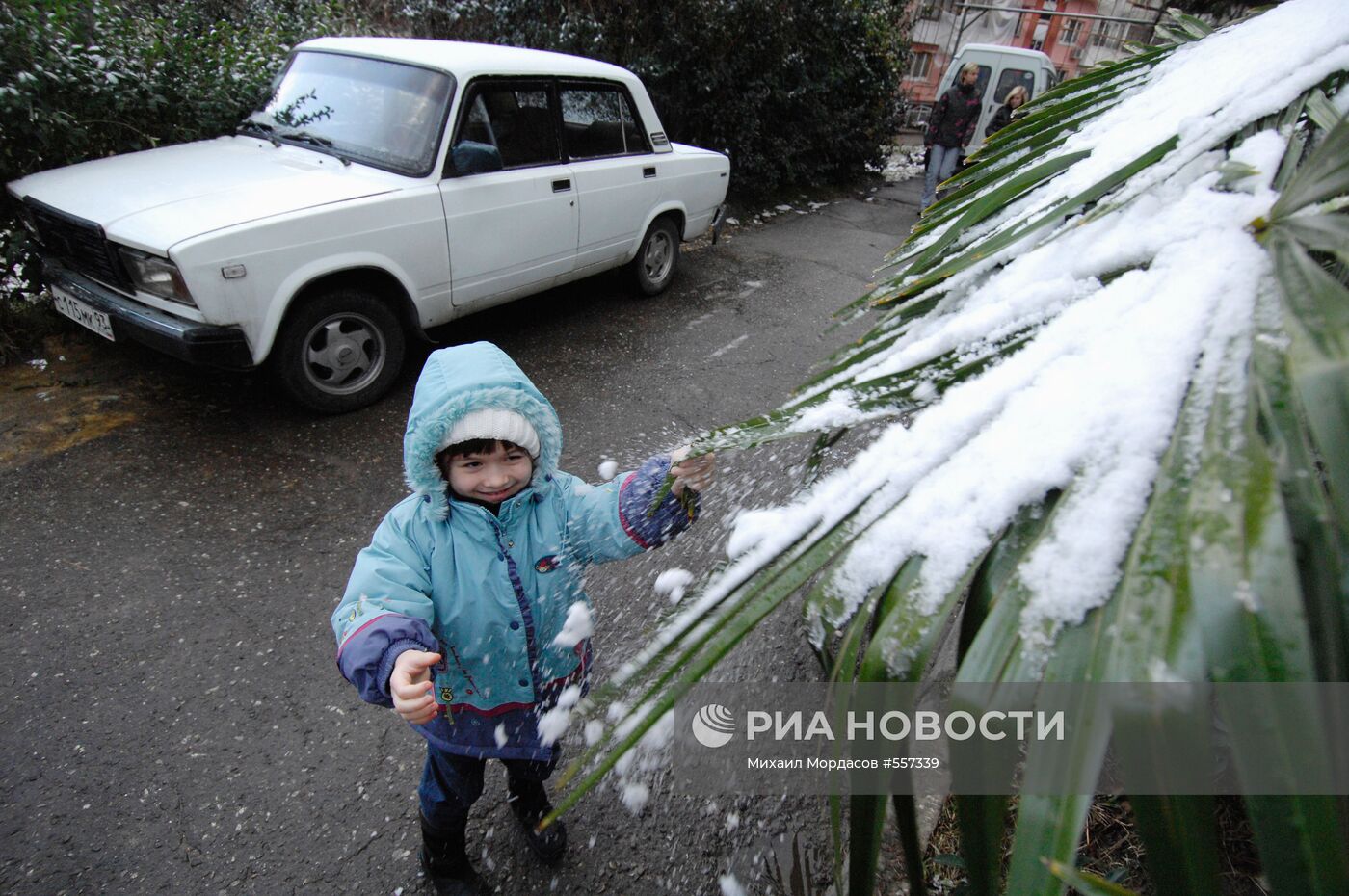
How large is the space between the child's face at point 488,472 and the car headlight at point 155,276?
2.33 meters

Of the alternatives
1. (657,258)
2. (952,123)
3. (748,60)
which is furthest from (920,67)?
(657,258)

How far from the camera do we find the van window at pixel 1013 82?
35.4ft

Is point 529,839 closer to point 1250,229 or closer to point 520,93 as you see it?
point 1250,229

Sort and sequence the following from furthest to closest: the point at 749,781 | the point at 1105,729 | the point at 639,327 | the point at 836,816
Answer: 1. the point at 639,327
2. the point at 749,781
3. the point at 836,816
4. the point at 1105,729

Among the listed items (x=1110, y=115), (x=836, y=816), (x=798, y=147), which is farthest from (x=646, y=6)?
(x=836, y=816)

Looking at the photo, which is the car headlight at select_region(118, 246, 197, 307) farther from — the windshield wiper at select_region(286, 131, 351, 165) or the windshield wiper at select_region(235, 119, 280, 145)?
the windshield wiper at select_region(235, 119, 280, 145)

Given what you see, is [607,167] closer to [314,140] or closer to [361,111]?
[361,111]

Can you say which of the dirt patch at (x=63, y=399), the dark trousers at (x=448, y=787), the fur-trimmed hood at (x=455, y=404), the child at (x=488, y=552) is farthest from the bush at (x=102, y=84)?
the dark trousers at (x=448, y=787)

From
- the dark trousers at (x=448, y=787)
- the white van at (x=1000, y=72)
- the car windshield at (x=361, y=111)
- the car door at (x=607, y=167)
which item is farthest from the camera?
the white van at (x=1000, y=72)

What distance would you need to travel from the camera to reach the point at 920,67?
2483cm

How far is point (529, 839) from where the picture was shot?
2.07 meters

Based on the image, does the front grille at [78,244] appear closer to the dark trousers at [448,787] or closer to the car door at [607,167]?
the car door at [607,167]

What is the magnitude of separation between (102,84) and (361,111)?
145 cm

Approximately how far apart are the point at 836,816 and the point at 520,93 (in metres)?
4.72
